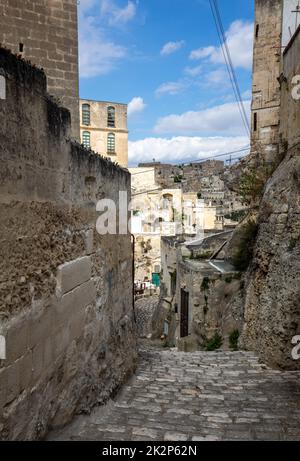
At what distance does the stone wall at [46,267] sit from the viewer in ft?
8.00

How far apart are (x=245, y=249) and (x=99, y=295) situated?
23.6 ft

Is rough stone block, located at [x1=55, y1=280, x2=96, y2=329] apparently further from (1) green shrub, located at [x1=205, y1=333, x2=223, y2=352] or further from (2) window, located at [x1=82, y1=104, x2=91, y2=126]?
(2) window, located at [x1=82, y1=104, x2=91, y2=126]

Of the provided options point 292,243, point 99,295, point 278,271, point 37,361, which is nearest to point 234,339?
point 278,271

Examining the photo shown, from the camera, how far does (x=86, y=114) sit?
33094 millimetres

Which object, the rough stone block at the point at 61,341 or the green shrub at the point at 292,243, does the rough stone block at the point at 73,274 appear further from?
the green shrub at the point at 292,243

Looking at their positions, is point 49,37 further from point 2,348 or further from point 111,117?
point 111,117

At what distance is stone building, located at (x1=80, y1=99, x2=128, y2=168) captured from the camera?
33.2 metres

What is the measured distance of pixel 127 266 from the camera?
20.0ft

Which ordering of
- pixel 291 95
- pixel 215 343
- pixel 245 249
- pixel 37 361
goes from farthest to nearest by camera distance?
pixel 245 249, pixel 215 343, pixel 291 95, pixel 37 361

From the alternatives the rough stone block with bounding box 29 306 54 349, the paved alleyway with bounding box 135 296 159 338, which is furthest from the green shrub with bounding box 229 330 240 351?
the paved alleyway with bounding box 135 296 159 338

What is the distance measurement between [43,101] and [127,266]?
3634 mm

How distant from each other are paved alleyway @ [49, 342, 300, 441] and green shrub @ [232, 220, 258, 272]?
3.84 meters

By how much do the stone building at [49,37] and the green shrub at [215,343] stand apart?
6.61 meters
